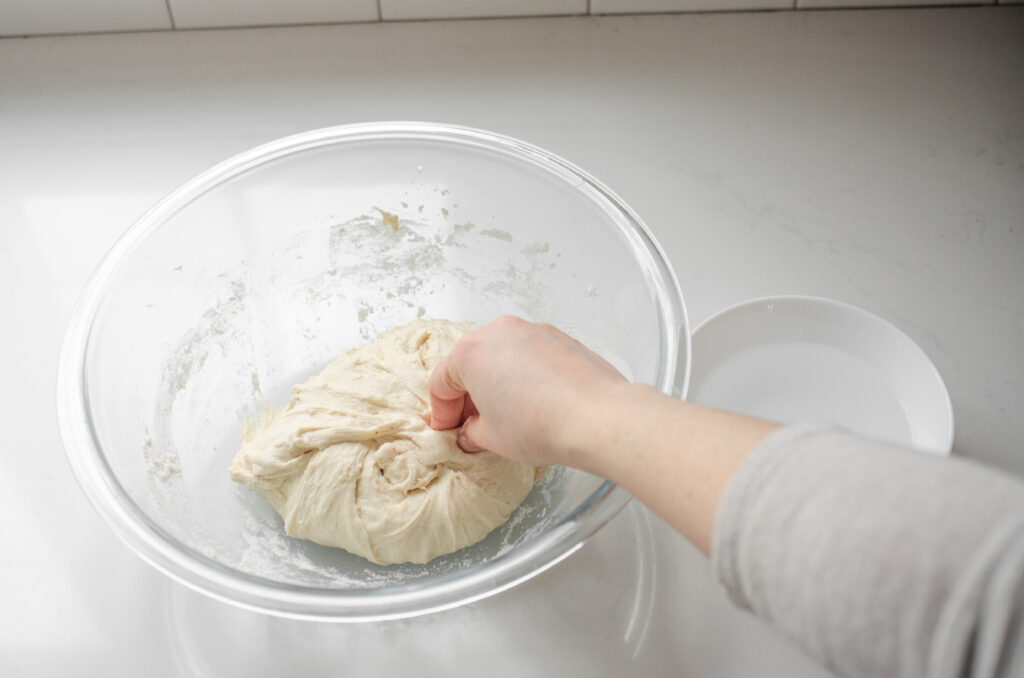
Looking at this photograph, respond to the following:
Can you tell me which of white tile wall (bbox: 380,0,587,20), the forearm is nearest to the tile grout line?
white tile wall (bbox: 380,0,587,20)

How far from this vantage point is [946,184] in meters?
1.40

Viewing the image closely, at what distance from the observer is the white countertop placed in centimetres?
96

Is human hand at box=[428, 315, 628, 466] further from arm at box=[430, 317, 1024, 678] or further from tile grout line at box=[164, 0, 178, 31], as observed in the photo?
tile grout line at box=[164, 0, 178, 31]

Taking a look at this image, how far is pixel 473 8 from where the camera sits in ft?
5.31

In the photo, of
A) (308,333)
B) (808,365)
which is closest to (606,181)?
(808,365)

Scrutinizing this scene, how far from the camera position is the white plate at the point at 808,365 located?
1079mm

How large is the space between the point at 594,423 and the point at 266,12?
135cm

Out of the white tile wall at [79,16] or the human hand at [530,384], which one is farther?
the white tile wall at [79,16]

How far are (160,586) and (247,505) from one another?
150 millimetres

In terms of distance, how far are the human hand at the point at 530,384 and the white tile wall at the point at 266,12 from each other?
1.06 metres

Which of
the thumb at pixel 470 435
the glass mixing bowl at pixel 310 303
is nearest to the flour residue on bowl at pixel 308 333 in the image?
the glass mixing bowl at pixel 310 303

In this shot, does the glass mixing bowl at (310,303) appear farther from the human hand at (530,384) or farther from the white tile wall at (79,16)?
the white tile wall at (79,16)

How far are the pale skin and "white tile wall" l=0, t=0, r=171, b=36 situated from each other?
46.8 inches

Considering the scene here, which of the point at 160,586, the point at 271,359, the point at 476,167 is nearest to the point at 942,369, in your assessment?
the point at 476,167
